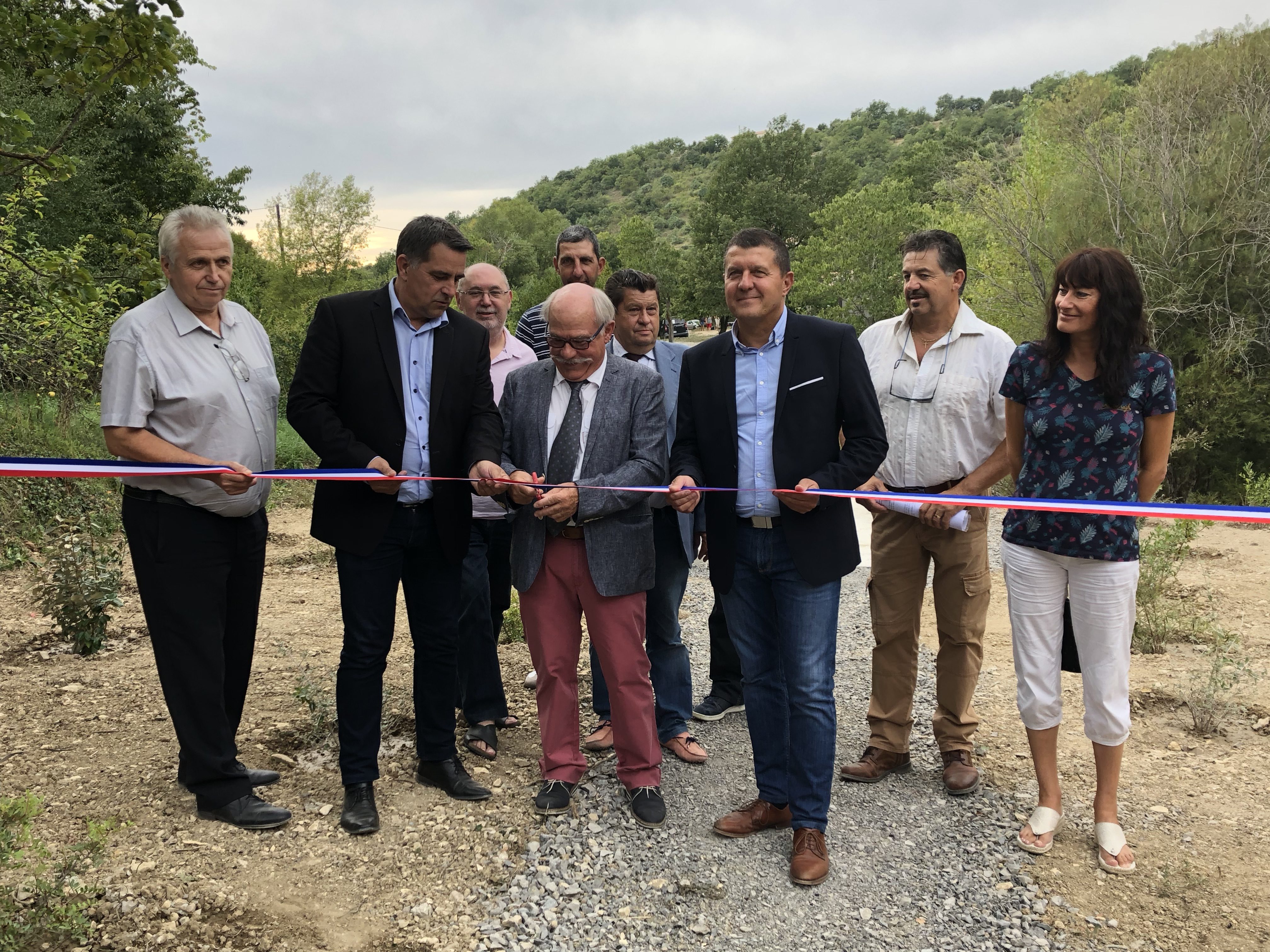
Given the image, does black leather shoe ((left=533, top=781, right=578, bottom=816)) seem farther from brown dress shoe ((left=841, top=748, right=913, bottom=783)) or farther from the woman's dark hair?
the woman's dark hair

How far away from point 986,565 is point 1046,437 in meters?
0.96

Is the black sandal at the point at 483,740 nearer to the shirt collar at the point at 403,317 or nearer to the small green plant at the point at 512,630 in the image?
the small green plant at the point at 512,630

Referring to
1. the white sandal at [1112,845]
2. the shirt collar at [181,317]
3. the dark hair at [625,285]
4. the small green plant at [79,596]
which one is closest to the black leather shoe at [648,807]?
the white sandal at [1112,845]

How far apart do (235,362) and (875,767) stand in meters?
3.49

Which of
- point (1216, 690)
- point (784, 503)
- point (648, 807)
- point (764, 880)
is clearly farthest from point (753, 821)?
point (1216, 690)

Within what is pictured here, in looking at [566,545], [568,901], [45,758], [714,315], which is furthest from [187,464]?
[714,315]

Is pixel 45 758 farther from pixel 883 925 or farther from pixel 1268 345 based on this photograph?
pixel 1268 345

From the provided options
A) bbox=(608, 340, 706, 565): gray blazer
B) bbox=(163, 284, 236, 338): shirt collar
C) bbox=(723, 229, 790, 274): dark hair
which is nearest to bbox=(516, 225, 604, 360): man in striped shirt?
bbox=(608, 340, 706, 565): gray blazer

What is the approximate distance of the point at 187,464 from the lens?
3664 mm

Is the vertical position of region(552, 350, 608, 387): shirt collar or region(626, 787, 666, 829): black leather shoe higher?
region(552, 350, 608, 387): shirt collar

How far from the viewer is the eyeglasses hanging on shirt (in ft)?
14.6

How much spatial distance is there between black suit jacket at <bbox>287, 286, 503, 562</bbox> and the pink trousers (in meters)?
0.45

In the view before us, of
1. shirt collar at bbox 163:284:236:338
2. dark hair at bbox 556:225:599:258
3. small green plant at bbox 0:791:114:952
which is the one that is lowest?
small green plant at bbox 0:791:114:952

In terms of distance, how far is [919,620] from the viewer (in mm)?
4559
